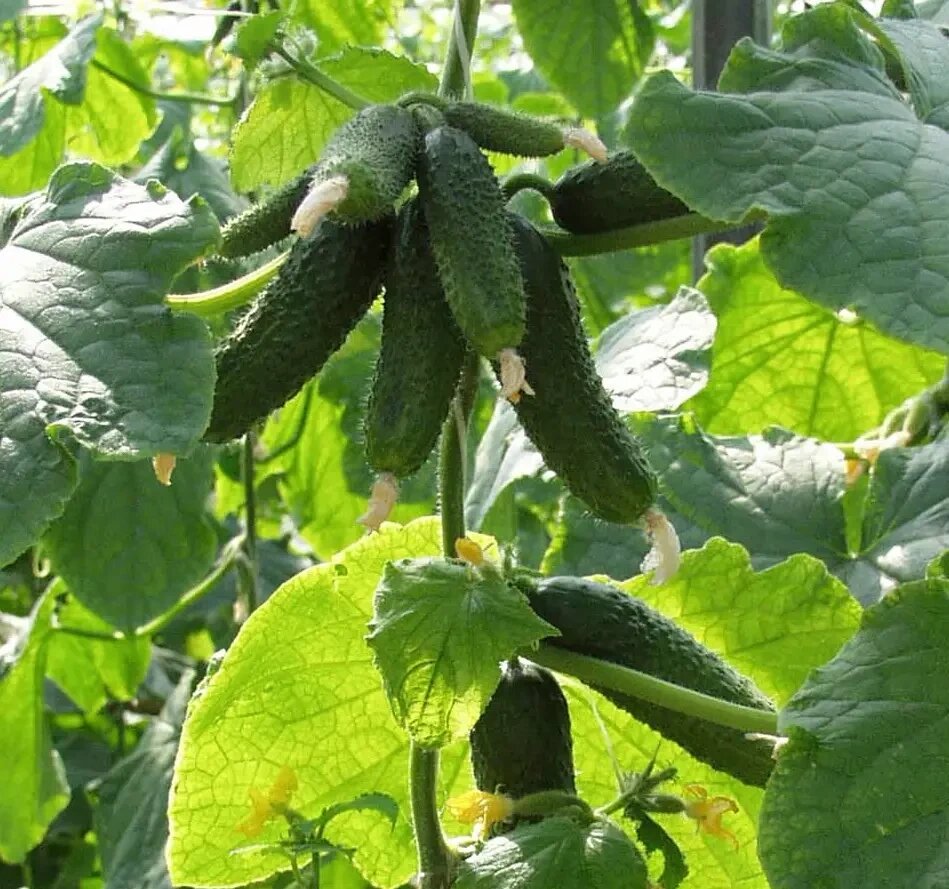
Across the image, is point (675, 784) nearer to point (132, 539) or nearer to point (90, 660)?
point (132, 539)

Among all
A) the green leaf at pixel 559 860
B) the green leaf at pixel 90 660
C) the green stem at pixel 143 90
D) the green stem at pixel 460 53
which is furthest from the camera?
the green leaf at pixel 90 660

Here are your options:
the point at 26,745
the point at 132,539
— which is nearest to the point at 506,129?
the point at 132,539

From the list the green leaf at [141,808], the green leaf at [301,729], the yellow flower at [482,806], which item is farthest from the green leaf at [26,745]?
the yellow flower at [482,806]

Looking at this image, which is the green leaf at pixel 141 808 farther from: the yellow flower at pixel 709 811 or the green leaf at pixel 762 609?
the yellow flower at pixel 709 811

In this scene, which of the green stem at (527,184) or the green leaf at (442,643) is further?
the green stem at (527,184)

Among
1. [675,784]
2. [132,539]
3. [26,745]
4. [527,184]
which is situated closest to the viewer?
[527,184]

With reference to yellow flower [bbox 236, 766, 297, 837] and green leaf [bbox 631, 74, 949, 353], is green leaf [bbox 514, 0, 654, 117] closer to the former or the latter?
green leaf [bbox 631, 74, 949, 353]
